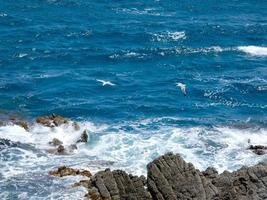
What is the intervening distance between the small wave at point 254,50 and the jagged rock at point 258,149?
129 ft

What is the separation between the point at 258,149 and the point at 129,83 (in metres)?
28.0

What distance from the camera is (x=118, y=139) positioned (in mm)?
79188

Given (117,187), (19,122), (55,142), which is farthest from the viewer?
(19,122)

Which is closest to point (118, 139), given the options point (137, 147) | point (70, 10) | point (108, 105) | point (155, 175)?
point (137, 147)

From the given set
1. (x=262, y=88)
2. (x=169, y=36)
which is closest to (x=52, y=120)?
(x=262, y=88)

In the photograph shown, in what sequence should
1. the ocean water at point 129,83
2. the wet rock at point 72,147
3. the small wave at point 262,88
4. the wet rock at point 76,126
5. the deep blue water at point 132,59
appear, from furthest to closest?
1. the small wave at point 262,88
2. the deep blue water at point 132,59
3. the wet rock at point 76,126
4. the wet rock at point 72,147
5. the ocean water at point 129,83

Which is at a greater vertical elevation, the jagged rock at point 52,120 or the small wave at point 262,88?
the jagged rock at point 52,120

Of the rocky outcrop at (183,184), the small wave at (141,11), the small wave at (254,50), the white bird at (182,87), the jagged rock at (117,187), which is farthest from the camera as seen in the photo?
the small wave at (141,11)

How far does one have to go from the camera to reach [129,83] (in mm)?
98500

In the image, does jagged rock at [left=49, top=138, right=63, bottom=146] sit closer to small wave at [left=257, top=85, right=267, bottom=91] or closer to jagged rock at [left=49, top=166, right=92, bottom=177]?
jagged rock at [left=49, top=166, right=92, bottom=177]

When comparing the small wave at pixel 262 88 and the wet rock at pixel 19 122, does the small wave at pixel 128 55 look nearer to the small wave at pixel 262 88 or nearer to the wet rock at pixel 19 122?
the small wave at pixel 262 88

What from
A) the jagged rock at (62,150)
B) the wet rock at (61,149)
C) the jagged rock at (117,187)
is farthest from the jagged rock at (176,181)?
the wet rock at (61,149)

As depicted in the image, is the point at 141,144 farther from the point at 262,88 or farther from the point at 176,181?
the point at 262,88

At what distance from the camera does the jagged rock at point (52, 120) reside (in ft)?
268
